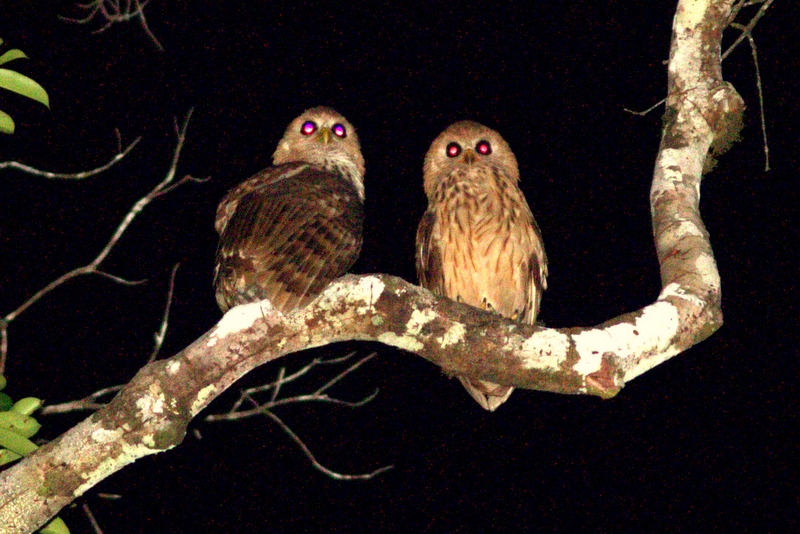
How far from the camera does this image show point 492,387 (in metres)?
3.72

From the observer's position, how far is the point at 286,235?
2.85 meters

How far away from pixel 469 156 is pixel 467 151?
43mm

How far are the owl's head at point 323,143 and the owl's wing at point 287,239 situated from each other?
62 centimetres

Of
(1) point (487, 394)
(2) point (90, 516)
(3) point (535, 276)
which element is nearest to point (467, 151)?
(3) point (535, 276)

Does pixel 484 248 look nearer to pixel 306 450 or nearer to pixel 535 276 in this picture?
pixel 535 276

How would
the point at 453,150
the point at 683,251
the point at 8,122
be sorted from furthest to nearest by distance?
the point at 453,150, the point at 683,251, the point at 8,122

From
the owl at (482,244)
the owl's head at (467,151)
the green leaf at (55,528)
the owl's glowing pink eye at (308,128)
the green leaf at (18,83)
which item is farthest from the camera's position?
the owl's head at (467,151)

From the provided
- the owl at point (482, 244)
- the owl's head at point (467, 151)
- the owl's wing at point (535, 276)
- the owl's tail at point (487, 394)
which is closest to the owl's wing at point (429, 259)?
the owl at point (482, 244)

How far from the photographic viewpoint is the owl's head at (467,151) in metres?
4.42

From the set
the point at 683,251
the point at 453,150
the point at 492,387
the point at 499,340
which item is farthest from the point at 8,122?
the point at 453,150

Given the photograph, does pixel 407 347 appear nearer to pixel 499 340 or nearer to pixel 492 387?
pixel 499 340

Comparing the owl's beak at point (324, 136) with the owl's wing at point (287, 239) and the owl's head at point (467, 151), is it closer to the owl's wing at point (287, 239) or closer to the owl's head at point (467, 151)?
the owl's head at point (467, 151)

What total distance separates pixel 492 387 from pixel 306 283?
1.46 m

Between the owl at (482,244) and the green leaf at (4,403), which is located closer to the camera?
the green leaf at (4,403)
